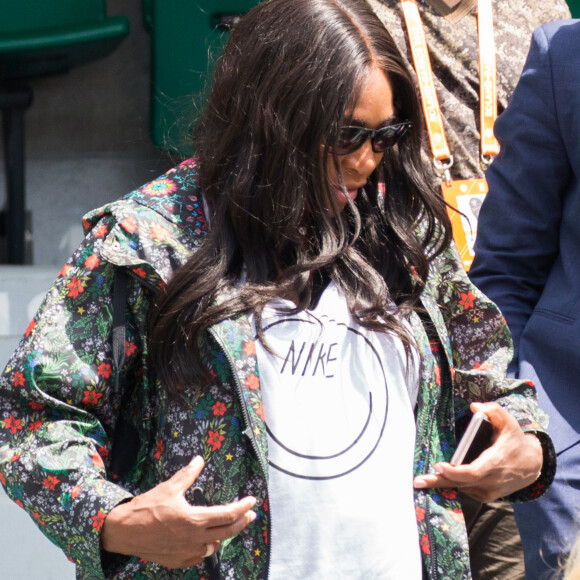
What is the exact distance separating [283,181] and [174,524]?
22.2 inches

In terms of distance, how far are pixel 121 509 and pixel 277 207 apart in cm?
52

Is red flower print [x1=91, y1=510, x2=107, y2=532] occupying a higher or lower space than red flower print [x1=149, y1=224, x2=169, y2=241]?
lower

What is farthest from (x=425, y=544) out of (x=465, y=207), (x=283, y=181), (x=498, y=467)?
(x=465, y=207)

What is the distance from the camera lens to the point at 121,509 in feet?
4.67

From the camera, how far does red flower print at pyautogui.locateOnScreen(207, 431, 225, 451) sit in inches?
59.4

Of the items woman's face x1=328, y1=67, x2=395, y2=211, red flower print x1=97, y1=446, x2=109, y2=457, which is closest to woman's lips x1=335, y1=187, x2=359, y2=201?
woman's face x1=328, y1=67, x2=395, y2=211

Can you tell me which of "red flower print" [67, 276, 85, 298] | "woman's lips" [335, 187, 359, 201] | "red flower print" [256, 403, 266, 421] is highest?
"woman's lips" [335, 187, 359, 201]

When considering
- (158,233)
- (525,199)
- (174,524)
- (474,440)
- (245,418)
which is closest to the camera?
(174,524)

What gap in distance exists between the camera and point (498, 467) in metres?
1.61

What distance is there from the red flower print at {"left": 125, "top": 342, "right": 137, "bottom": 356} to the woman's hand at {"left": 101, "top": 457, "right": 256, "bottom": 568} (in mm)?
203

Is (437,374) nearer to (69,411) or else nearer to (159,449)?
(159,449)

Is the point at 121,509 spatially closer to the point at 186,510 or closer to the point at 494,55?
the point at 186,510

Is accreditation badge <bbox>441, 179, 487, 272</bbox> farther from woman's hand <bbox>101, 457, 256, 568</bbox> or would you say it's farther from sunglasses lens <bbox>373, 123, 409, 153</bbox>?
woman's hand <bbox>101, 457, 256, 568</bbox>

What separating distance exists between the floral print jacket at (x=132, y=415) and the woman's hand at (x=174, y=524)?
31 millimetres
